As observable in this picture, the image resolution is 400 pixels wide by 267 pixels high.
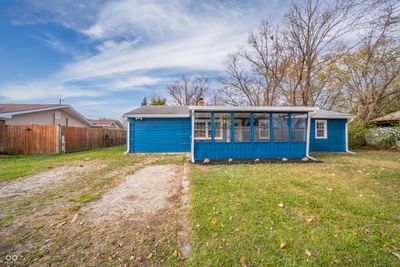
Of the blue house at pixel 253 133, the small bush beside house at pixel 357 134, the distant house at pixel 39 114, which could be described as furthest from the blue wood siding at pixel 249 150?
the distant house at pixel 39 114

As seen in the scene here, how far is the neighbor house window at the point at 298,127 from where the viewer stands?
8711 mm

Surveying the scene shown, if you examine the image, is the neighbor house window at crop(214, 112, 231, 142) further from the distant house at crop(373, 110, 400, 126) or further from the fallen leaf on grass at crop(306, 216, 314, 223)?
the distant house at crop(373, 110, 400, 126)

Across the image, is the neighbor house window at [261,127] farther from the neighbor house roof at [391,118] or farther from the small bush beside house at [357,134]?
the neighbor house roof at [391,118]

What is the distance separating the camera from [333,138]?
12.1m

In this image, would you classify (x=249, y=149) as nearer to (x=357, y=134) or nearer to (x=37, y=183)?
(x=37, y=183)

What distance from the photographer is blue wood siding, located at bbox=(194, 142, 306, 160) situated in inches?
328

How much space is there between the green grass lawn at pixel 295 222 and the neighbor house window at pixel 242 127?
146 inches

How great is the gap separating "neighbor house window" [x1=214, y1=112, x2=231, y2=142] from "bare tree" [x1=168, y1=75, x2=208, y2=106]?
26006 mm

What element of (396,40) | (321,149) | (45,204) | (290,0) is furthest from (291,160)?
(290,0)

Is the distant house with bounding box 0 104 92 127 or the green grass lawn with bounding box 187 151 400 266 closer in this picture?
the green grass lawn with bounding box 187 151 400 266

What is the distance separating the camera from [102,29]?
934 cm

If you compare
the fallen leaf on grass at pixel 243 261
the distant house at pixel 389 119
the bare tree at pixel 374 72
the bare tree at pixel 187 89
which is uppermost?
the bare tree at pixel 187 89

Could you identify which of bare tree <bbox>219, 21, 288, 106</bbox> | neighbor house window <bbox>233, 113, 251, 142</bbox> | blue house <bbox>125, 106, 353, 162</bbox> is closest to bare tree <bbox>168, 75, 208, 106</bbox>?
bare tree <bbox>219, 21, 288, 106</bbox>

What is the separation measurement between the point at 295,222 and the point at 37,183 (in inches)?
259
